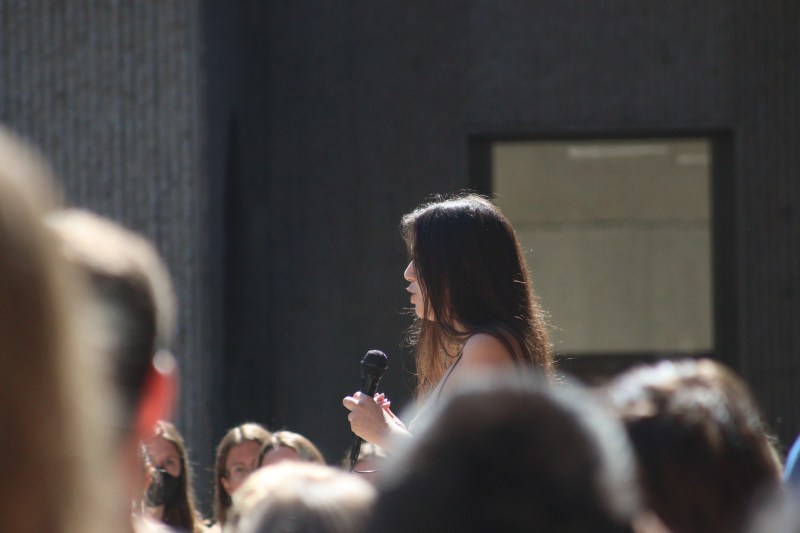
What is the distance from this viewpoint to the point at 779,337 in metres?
8.57

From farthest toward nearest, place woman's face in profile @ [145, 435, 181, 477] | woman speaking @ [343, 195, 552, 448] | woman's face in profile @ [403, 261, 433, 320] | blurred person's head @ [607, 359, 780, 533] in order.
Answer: woman's face in profile @ [145, 435, 181, 477] → woman's face in profile @ [403, 261, 433, 320] → woman speaking @ [343, 195, 552, 448] → blurred person's head @ [607, 359, 780, 533]

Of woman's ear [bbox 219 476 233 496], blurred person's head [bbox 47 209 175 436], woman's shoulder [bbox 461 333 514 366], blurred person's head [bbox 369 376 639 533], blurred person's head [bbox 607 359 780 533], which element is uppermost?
blurred person's head [bbox 47 209 175 436]

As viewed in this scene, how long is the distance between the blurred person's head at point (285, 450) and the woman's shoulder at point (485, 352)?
2283 millimetres

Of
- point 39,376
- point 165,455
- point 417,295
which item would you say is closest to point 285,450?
point 165,455

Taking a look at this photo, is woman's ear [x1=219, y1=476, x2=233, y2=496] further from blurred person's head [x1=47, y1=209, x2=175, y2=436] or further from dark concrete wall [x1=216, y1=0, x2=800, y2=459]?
blurred person's head [x1=47, y1=209, x2=175, y2=436]

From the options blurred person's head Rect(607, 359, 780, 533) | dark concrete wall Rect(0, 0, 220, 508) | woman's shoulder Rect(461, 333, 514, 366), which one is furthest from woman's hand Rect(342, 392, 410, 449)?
dark concrete wall Rect(0, 0, 220, 508)

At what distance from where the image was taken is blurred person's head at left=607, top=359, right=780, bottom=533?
1658 mm

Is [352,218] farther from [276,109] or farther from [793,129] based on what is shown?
[793,129]

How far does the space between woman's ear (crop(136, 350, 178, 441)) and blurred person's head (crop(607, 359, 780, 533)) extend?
726 millimetres

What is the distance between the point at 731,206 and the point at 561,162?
1313 mm

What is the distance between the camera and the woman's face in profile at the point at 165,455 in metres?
5.00

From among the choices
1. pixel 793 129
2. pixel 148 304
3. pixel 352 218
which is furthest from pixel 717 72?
pixel 148 304

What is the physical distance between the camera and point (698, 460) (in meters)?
A: 1.66

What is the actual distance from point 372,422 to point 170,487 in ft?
7.36
